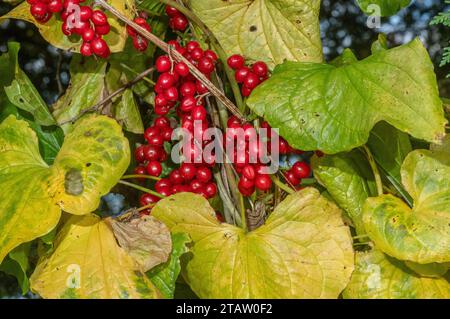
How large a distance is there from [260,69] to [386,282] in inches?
12.8

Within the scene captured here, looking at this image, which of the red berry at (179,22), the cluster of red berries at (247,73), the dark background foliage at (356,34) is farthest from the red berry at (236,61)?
the dark background foliage at (356,34)

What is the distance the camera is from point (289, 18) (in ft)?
3.32

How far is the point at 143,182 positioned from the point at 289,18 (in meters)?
0.38

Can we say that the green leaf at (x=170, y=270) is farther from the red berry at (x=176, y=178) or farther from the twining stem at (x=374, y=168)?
the twining stem at (x=374, y=168)

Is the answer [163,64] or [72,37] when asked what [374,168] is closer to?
[163,64]

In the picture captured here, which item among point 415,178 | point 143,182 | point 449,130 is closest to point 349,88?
point 415,178

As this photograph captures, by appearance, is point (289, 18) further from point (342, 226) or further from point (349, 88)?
point (342, 226)

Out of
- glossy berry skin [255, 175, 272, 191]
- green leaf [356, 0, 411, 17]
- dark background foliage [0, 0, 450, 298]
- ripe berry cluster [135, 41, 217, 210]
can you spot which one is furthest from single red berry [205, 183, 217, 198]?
dark background foliage [0, 0, 450, 298]

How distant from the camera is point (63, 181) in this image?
86 cm

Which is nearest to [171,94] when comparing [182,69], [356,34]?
[182,69]

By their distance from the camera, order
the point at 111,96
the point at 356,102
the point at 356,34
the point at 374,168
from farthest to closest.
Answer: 1. the point at 356,34
2. the point at 111,96
3. the point at 374,168
4. the point at 356,102

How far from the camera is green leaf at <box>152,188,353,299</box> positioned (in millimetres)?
860

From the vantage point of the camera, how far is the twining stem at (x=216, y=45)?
3.11 ft

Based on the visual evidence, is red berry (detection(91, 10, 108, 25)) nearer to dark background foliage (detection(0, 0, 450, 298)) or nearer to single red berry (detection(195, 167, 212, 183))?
single red berry (detection(195, 167, 212, 183))
